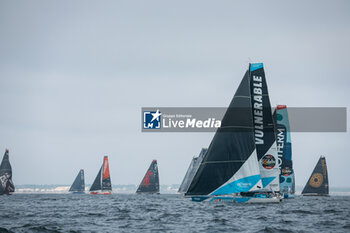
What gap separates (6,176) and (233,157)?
189 ft

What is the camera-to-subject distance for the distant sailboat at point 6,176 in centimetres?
8338

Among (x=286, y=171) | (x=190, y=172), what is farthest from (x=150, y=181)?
(x=286, y=171)

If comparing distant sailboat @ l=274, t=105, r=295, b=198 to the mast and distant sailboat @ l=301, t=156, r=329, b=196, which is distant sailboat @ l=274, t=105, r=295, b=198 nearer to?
the mast

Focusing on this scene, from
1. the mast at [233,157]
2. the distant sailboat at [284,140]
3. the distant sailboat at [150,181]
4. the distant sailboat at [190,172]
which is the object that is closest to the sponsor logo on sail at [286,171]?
the distant sailboat at [284,140]

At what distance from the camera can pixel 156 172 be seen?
11706 cm

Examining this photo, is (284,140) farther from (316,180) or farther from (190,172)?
(190,172)

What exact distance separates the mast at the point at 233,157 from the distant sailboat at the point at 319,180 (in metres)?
54.5

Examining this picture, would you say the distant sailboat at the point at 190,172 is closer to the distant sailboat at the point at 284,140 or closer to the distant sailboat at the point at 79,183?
the distant sailboat at the point at 284,140

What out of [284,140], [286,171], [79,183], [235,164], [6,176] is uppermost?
[284,140]

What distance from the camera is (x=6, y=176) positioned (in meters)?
84.6

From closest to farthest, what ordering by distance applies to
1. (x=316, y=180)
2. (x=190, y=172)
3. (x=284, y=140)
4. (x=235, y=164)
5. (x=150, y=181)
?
(x=235, y=164) → (x=284, y=140) → (x=316, y=180) → (x=190, y=172) → (x=150, y=181)

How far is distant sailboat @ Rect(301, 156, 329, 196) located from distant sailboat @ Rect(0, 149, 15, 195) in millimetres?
55638

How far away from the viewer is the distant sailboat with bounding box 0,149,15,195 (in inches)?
3282

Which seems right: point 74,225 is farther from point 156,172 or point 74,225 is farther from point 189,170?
point 156,172
